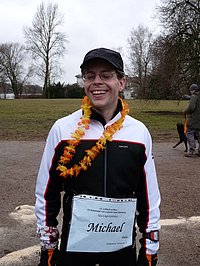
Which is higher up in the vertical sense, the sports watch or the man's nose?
the man's nose

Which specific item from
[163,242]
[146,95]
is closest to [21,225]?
[163,242]

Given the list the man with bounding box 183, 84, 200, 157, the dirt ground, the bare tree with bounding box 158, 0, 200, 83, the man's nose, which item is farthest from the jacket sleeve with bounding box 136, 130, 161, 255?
the bare tree with bounding box 158, 0, 200, 83

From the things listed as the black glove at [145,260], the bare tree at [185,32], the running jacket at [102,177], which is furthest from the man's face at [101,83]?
the bare tree at [185,32]

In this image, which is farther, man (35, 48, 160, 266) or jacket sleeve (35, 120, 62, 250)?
jacket sleeve (35, 120, 62, 250)

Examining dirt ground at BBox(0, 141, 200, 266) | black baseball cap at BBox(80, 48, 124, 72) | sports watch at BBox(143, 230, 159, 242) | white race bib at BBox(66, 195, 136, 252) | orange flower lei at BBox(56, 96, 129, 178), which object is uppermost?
black baseball cap at BBox(80, 48, 124, 72)

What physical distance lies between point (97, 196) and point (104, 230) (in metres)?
0.20

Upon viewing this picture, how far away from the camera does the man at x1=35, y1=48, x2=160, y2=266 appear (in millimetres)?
2145

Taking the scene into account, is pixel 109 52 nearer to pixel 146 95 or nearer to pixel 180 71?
pixel 180 71

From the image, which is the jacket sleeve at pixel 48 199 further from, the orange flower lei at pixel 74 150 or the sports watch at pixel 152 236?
the sports watch at pixel 152 236

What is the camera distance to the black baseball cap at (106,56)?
2.21 m

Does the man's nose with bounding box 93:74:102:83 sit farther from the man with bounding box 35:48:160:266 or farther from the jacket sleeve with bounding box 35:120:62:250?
the jacket sleeve with bounding box 35:120:62:250

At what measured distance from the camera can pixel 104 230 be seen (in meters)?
2.14

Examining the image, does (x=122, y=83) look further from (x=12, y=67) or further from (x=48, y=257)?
(x=12, y=67)

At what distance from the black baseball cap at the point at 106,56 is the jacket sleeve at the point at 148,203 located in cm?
50
